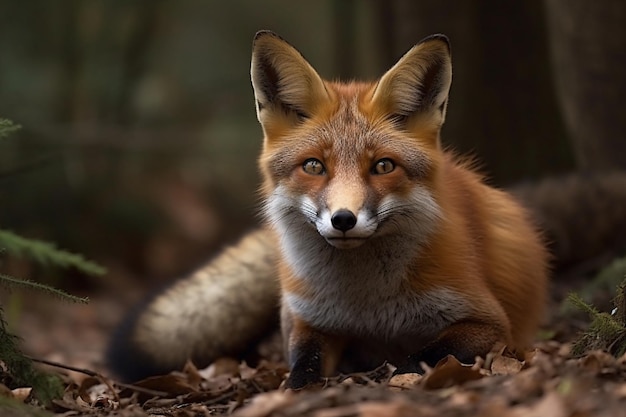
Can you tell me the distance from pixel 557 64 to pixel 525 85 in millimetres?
1643

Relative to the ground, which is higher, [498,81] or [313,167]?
[498,81]

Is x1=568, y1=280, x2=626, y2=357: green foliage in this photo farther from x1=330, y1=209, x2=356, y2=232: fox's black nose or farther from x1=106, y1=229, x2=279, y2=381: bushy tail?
x1=106, y1=229, x2=279, y2=381: bushy tail

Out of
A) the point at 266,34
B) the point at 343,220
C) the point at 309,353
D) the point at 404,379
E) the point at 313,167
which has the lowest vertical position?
the point at 309,353

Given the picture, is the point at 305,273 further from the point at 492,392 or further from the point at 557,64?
the point at 557,64

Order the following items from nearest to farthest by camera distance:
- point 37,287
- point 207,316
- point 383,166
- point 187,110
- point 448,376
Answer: point 448,376 → point 37,287 → point 383,166 → point 207,316 → point 187,110

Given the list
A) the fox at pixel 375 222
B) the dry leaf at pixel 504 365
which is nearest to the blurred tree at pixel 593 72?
the fox at pixel 375 222

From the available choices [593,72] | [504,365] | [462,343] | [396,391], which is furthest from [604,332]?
[593,72]

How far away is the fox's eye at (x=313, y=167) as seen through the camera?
4422 mm

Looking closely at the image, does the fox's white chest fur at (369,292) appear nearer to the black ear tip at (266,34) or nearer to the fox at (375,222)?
the fox at (375,222)

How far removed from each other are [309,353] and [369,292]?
18.3 inches

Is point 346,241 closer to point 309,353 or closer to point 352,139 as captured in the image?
point 352,139

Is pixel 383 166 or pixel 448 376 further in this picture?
pixel 383 166

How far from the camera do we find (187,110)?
18.2m

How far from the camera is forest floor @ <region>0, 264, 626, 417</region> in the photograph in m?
2.91
